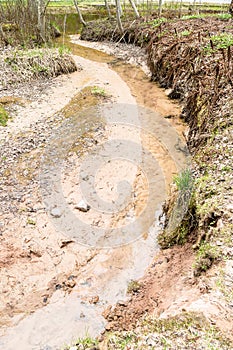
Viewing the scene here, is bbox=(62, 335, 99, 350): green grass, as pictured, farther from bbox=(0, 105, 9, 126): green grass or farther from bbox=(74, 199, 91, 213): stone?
bbox=(0, 105, 9, 126): green grass

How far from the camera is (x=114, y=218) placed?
15.9 ft

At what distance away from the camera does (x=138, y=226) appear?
15.4 ft

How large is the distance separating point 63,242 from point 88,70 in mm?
8199

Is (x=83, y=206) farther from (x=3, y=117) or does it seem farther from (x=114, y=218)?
(x=3, y=117)

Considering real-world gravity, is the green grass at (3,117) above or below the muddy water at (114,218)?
above

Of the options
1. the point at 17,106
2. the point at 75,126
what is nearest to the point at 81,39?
the point at 17,106

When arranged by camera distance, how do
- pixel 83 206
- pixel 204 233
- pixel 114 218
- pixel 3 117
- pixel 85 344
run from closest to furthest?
pixel 85 344
pixel 204 233
pixel 114 218
pixel 83 206
pixel 3 117

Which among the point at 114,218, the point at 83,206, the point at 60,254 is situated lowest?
the point at 60,254

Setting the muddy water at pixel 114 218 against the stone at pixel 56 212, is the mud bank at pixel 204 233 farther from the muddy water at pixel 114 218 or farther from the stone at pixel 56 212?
the stone at pixel 56 212

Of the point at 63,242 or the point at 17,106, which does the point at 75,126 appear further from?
the point at 63,242

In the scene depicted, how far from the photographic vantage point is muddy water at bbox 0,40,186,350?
3340mm

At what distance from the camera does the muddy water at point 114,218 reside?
3340mm

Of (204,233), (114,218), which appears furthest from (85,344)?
(114,218)

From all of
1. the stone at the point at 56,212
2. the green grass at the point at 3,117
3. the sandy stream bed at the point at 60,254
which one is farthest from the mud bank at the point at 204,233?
the green grass at the point at 3,117
